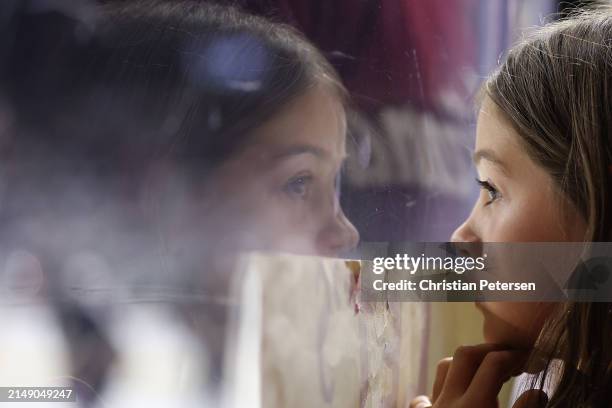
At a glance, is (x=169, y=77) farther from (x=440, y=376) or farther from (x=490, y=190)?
(x=440, y=376)

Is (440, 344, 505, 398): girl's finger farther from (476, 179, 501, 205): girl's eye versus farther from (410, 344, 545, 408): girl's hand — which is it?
(476, 179, 501, 205): girl's eye

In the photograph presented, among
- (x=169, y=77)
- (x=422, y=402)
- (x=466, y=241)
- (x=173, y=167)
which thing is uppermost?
(x=169, y=77)

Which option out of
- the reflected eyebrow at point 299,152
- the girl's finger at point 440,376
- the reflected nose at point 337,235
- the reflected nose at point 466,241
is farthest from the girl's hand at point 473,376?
the reflected eyebrow at point 299,152

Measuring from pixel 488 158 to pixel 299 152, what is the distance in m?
0.32

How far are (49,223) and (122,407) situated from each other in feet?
1.14

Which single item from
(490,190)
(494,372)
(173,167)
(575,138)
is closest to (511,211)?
(490,190)

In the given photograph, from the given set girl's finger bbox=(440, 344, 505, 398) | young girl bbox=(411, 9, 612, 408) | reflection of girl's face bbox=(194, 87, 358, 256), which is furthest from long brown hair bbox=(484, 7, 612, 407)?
reflection of girl's face bbox=(194, 87, 358, 256)

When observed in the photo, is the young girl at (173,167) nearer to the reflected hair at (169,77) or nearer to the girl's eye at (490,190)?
the reflected hair at (169,77)

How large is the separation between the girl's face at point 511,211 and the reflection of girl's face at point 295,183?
23 centimetres

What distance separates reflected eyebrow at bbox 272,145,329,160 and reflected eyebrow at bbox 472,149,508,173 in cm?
26

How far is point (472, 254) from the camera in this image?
3.64 feet

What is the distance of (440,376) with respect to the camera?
1111 mm

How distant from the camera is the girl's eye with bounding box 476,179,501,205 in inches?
43.2

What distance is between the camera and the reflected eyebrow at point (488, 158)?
43.1 inches
